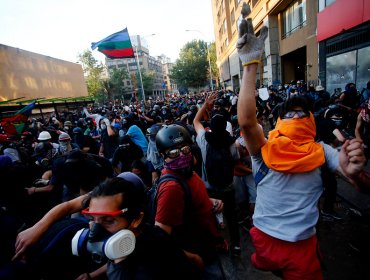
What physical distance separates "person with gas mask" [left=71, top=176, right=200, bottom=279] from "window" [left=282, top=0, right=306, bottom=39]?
15.8m

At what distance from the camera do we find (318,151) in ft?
5.12

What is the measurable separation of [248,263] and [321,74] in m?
11.5

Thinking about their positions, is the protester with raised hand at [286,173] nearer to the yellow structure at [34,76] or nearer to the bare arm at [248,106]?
the bare arm at [248,106]

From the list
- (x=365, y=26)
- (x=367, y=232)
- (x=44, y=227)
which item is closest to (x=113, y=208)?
(x=44, y=227)

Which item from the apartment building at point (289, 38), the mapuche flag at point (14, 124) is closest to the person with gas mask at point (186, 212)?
the mapuche flag at point (14, 124)

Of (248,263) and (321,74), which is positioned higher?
(321,74)

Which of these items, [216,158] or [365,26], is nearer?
[216,158]

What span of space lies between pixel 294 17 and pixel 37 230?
17842mm

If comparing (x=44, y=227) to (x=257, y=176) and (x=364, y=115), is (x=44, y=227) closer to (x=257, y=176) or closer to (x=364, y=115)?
(x=257, y=176)

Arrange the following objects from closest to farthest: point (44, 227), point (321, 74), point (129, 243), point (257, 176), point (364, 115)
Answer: point (129, 243)
point (44, 227)
point (257, 176)
point (364, 115)
point (321, 74)

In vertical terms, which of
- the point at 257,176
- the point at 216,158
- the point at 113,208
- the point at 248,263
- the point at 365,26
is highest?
the point at 365,26

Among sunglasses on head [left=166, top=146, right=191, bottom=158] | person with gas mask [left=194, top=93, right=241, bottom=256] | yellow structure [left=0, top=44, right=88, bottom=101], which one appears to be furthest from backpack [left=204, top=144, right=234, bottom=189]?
yellow structure [left=0, top=44, right=88, bottom=101]

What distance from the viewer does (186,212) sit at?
1.81 metres

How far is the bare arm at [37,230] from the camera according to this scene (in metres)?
1.39
